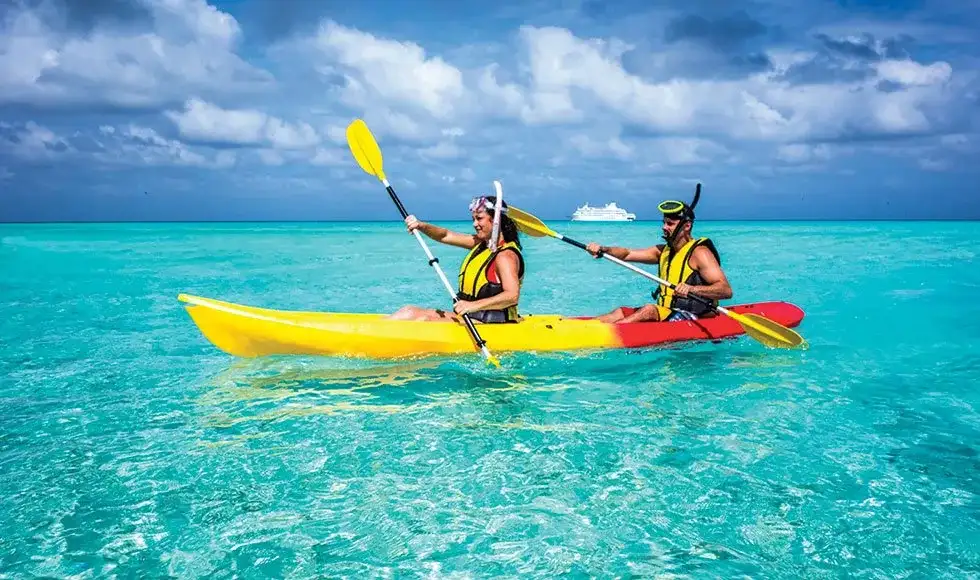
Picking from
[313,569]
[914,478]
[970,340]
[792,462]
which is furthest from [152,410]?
[970,340]

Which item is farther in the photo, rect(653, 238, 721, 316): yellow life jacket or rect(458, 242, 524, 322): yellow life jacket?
rect(653, 238, 721, 316): yellow life jacket

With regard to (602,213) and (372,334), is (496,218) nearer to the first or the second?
(372,334)

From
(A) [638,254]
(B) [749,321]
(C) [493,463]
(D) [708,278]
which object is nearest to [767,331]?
(B) [749,321]

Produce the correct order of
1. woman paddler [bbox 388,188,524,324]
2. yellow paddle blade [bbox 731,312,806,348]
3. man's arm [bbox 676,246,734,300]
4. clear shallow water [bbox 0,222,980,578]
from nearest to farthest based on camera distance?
clear shallow water [bbox 0,222,980,578] → woman paddler [bbox 388,188,524,324] → man's arm [bbox 676,246,734,300] → yellow paddle blade [bbox 731,312,806,348]

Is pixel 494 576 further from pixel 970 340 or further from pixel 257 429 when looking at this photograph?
pixel 970 340

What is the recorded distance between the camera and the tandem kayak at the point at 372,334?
6.71 meters

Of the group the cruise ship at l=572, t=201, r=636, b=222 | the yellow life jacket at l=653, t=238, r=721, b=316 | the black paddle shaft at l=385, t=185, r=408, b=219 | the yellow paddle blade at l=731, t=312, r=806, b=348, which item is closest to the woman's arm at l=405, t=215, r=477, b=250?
the black paddle shaft at l=385, t=185, r=408, b=219

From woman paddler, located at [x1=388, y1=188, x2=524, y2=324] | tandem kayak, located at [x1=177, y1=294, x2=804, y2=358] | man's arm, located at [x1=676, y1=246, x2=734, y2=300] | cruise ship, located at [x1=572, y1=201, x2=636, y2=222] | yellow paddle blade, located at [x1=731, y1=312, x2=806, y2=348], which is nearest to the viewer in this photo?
tandem kayak, located at [x1=177, y1=294, x2=804, y2=358]

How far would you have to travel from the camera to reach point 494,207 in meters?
6.93

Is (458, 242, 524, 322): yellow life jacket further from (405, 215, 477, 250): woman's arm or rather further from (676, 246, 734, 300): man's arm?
(676, 246, 734, 300): man's arm

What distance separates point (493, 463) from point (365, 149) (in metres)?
5.45

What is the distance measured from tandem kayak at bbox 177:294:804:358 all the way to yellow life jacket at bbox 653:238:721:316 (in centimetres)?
59

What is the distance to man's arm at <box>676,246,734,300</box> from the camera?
7504 millimetres

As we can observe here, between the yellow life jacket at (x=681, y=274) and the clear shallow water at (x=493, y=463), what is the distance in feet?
1.53
